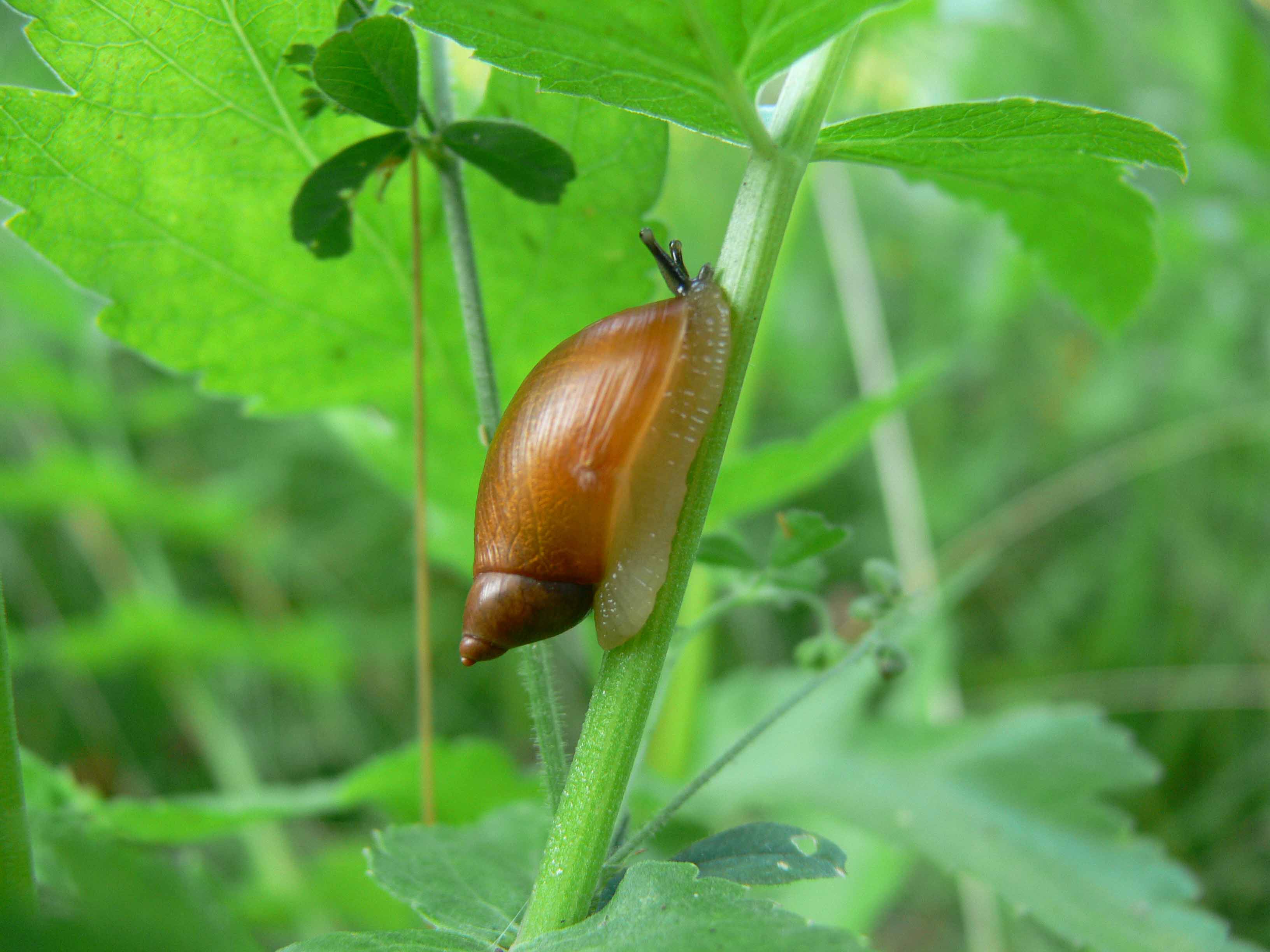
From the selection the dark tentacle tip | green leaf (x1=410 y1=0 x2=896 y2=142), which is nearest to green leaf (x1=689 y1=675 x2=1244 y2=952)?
the dark tentacle tip

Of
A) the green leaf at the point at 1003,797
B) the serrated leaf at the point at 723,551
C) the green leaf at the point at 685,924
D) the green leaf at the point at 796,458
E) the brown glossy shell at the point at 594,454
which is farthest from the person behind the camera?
the green leaf at the point at 796,458

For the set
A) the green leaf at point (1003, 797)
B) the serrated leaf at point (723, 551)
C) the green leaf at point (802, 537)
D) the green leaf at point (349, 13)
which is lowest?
the green leaf at point (1003, 797)

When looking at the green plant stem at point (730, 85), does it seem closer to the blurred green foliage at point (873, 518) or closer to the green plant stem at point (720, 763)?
the green plant stem at point (720, 763)

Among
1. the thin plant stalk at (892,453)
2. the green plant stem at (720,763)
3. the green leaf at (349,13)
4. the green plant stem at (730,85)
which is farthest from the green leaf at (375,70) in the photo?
the thin plant stalk at (892,453)

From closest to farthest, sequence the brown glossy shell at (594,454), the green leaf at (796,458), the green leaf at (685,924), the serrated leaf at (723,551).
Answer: the green leaf at (685,924), the brown glossy shell at (594,454), the serrated leaf at (723,551), the green leaf at (796,458)

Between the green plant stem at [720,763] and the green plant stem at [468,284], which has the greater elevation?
the green plant stem at [468,284]

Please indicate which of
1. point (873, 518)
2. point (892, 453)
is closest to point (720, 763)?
point (892, 453)

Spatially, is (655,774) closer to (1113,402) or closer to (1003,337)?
(1113,402)
